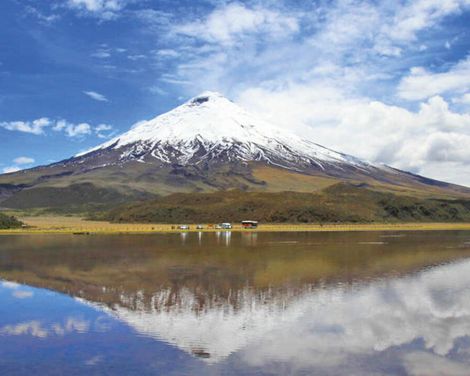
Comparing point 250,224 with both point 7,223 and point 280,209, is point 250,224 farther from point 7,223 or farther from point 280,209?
point 7,223

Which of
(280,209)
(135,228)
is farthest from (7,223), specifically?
(280,209)

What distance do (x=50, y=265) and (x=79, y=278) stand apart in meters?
7.96

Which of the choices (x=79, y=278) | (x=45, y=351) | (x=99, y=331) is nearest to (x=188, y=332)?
(x=99, y=331)

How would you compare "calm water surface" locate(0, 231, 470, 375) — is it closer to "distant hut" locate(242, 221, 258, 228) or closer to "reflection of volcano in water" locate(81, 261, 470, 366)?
"reflection of volcano in water" locate(81, 261, 470, 366)

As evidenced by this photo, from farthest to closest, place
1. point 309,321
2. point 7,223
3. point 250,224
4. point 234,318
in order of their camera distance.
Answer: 1. point 250,224
2. point 7,223
3. point 234,318
4. point 309,321

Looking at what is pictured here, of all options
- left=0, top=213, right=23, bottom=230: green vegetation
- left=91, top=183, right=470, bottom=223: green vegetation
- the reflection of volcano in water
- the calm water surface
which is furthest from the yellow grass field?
the reflection of volcano in water

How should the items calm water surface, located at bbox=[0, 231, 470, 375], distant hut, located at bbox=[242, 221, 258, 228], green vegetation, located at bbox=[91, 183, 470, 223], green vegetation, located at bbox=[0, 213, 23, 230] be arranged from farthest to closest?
green vegetation, located at bbox=[91, 183, 470, 223] < distant hut, located at bbox=[242, 221, 258, 228] < green vegetation, located at bbox=[0, 213, 23, 230] < calm water surface, located at bbox=[0, 231, 470, 375]

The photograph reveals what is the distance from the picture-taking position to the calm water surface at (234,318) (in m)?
16.2

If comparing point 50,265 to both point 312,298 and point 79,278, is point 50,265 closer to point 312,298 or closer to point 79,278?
point 79,278

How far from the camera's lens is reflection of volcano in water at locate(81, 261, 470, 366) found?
1784 cm

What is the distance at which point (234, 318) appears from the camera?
22141 millimetres

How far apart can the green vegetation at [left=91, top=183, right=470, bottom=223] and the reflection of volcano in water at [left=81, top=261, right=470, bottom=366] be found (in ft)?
305

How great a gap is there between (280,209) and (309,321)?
104 meters

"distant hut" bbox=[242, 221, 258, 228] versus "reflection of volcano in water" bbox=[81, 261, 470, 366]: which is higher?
"distant hut" bbox=[242, 221, 258, 228]
